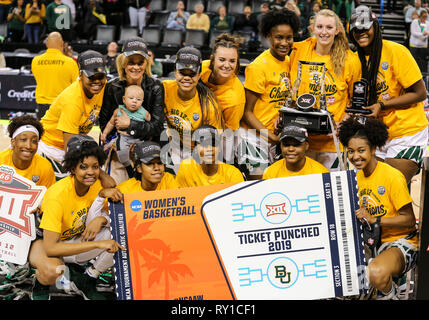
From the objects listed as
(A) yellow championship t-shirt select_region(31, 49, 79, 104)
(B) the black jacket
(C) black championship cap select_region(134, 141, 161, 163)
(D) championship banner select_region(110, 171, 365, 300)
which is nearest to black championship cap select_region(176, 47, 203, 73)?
(B) the black jacket

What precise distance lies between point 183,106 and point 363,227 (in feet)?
5.62

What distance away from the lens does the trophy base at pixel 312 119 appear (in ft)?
14.3

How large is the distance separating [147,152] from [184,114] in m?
0.64

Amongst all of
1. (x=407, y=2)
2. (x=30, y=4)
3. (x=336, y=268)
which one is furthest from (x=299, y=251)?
(x=407, y=2)

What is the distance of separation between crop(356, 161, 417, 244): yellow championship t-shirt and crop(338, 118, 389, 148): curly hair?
17cm

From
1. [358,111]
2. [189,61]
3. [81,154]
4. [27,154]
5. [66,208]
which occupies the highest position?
[189,61]

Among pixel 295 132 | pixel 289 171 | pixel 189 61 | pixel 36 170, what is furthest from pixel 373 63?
pixel 36 170

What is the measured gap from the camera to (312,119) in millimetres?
4371

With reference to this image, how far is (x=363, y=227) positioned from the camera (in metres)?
3.67

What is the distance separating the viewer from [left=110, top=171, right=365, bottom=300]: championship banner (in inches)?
140

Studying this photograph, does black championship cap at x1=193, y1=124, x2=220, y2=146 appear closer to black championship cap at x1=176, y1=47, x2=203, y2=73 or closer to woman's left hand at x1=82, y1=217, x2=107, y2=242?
black championship cap at x1=176, y1=47, x2=203, y2=73

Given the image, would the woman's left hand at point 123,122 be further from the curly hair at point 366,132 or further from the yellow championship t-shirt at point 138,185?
the curly hair at point 366,132

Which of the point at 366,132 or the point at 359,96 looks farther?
the point at 359,96

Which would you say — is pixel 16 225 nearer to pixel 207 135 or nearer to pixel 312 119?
pixel 207 135
